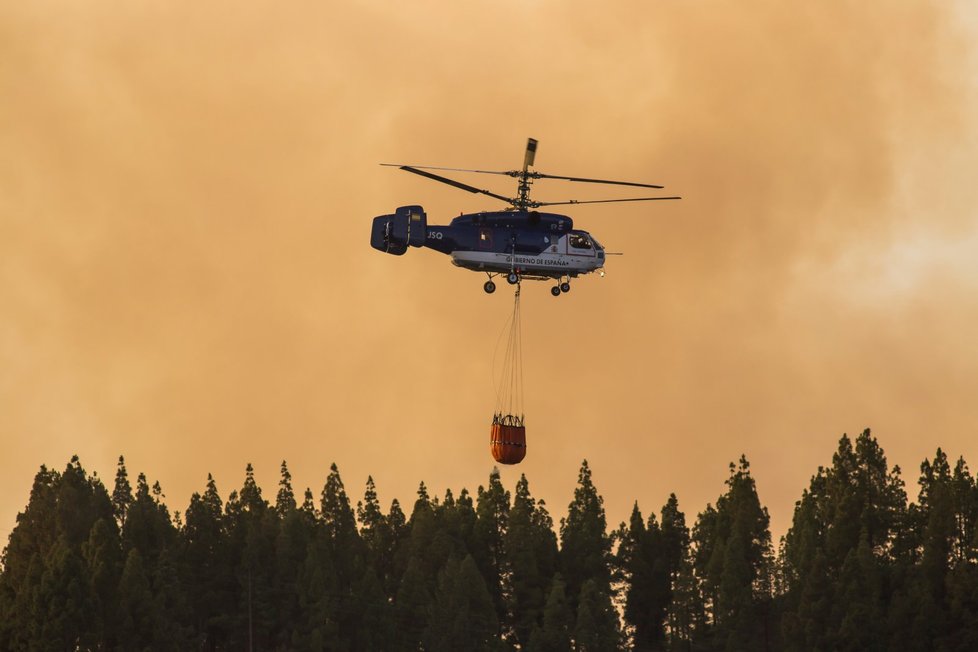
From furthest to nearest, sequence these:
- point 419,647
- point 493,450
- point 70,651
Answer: point 419,647 → point 70,651 → point 493,450

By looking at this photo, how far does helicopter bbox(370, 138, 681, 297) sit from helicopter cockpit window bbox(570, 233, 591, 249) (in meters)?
0.14

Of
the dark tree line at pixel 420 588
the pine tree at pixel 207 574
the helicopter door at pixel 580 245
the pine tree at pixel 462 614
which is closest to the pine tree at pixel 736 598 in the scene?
the dark tree line at pixel 420 588

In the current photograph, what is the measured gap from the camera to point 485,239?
466 ft

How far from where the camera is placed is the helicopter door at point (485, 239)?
466ft

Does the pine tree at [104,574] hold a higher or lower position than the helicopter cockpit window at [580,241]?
lower

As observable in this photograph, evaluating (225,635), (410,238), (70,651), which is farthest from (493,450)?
(225,635)

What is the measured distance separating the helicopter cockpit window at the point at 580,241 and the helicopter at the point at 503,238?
0.14 metres

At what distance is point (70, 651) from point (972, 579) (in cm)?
6086

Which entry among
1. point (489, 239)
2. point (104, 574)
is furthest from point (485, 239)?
point (104, 574)

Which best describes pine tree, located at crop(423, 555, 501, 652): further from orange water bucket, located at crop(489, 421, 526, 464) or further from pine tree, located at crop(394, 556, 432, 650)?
orange water bucket, located at crop(489, 421, 526, 464)

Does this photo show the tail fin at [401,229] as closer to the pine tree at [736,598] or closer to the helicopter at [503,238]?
the helicopter at [503,238]

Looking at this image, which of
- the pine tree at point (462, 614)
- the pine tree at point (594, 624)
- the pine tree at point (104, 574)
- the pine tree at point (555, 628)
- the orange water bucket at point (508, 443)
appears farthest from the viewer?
the pine tree at point (555, 628)

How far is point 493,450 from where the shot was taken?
140375 mm

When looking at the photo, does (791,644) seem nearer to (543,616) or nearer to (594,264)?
(543,616)
